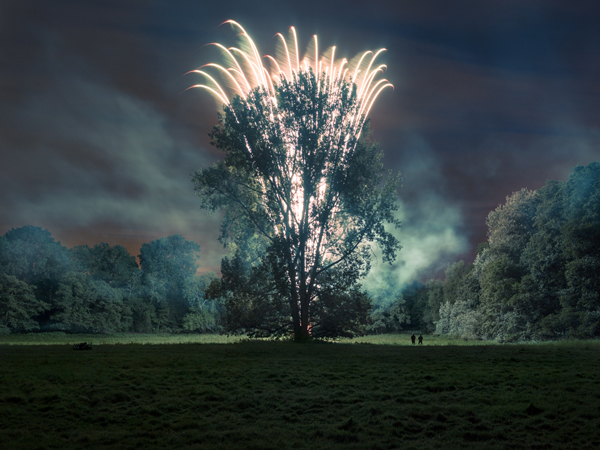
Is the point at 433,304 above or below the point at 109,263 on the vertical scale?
below

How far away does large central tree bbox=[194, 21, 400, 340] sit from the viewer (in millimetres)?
31188

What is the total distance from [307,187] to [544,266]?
27.9 metres

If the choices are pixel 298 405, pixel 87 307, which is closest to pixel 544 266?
pixel 298 405

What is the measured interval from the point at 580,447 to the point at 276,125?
27.2m

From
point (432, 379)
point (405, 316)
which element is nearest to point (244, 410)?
point (432, 379)

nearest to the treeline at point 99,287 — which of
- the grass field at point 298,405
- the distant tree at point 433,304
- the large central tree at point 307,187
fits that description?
the large central tree at point 307,187

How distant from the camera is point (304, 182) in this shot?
3142cm

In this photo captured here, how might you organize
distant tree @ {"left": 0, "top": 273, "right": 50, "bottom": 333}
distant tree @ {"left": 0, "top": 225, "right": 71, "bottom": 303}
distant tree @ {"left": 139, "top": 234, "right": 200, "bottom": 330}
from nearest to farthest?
distant tree @ {"left": 0, "top": 273, "right": 50, "bottom": 333} < distant tree @ {"left": 0, "top": 225, "right": 71, "bottom": 303} < distant tree @ {"left": 139, "top": 234, "right": 200, "bottom": 330}

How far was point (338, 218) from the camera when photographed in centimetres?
3328

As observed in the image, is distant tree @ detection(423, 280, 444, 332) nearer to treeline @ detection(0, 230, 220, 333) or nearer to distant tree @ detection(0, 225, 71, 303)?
treeline @ detection(0, 230, 220, 333)

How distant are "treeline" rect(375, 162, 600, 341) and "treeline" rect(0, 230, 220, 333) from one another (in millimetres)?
33844

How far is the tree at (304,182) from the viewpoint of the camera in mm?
31250

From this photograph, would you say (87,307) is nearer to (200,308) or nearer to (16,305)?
(16,305)

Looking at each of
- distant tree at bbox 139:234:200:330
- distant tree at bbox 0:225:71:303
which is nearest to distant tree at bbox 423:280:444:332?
distant tree at bbox 139:234:200:330
